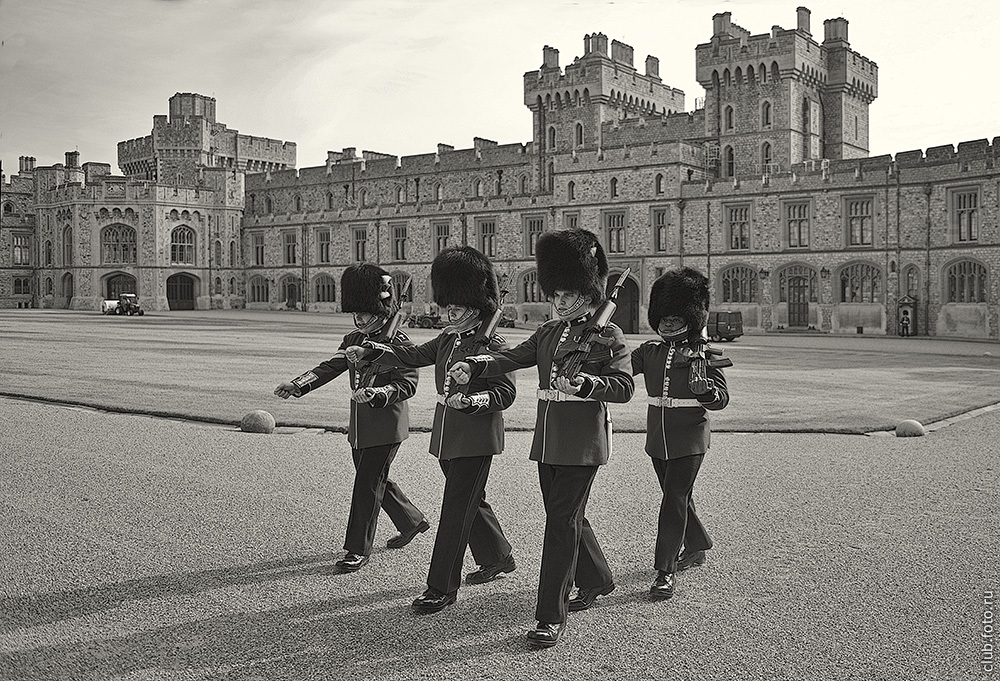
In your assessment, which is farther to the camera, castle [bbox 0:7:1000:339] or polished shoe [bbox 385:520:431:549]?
castle [bbox 0:7:1000:339]

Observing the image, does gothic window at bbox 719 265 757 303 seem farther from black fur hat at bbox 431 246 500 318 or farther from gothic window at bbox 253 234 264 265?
black fur hat at bbox 431 246 500 318

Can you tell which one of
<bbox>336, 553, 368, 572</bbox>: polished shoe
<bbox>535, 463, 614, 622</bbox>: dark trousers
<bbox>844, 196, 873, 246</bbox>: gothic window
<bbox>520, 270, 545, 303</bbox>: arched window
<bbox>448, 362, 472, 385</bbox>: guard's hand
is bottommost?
<bbox>336, 553, 368, 572</bbox>: polished shoe

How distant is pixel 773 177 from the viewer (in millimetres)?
37469

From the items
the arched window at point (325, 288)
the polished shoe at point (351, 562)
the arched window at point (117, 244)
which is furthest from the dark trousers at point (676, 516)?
the arched window at point (117, 244)

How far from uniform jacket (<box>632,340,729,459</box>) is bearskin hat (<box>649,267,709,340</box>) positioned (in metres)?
0.14

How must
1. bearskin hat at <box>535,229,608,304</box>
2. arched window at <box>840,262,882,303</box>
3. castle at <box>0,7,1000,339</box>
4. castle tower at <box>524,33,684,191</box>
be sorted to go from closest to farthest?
bearskin hat at <box>535,229,608,304</box> → castle at <box>0,7,1000,339</box> → arched window at <box>840,262,882,303</box> → castle tower at <box>524,33,684,191</box>

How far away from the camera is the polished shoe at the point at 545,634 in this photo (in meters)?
4.21

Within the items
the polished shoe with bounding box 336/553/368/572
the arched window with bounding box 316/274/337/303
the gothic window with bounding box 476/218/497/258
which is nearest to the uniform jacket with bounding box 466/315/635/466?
the polished shoe with bounding box 336/553/368/572

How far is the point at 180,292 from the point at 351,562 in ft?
180

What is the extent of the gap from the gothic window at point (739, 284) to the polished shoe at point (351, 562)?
3408 centimetres

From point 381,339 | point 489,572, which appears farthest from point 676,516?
point 381,339

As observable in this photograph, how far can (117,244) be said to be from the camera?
56.1 m

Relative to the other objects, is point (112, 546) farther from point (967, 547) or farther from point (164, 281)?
point (164, 281)

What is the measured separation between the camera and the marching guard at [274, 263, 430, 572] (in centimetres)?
528
